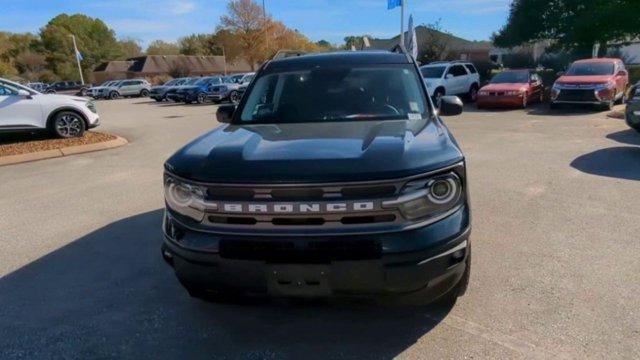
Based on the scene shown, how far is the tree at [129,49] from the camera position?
10262 cm

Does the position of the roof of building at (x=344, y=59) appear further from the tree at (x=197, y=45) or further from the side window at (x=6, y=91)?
the tree at (x=197, y=45)

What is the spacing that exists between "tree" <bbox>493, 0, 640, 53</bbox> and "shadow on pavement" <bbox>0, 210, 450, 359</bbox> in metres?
25.7

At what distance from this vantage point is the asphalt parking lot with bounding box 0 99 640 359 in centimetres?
299

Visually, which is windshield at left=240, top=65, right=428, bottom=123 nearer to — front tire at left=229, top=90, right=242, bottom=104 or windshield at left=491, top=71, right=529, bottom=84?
windshield at left=491, top=71, right=529, bottom=84

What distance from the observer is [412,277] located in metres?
2.50

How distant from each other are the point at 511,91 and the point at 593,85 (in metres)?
2.65

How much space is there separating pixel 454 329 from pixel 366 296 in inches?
34.4

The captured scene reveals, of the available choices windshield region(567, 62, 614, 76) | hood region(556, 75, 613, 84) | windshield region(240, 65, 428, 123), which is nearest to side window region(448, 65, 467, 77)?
windshield region(567, 62, 614, 76)

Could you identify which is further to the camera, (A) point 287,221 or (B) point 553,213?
(B) point 553,213

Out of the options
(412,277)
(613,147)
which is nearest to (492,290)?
(412,277)

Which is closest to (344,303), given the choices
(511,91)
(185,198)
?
(185,198)

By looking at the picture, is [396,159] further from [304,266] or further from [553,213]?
[553,213]

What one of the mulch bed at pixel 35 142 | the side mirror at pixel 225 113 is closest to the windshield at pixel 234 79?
the mulch bed at pixel 35 142

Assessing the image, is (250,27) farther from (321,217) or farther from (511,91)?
(321,217)
